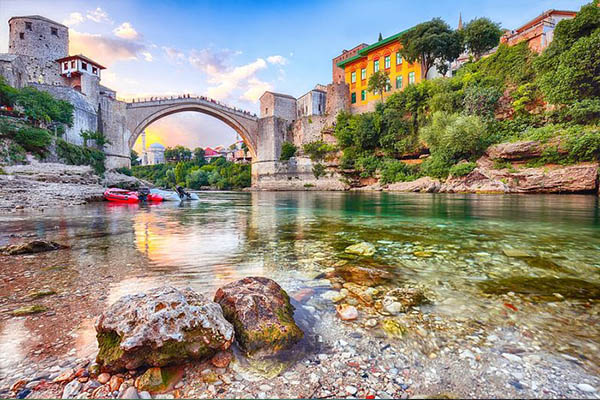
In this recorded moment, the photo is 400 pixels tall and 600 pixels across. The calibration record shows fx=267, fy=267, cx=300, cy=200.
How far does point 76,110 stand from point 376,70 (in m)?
A: 34.9

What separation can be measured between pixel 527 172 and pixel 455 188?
172 inches

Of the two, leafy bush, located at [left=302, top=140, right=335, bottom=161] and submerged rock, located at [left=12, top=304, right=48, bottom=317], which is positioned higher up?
leafy bush, located at [left=302, top=140, right=335, bottom=161]

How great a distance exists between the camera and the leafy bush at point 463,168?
19234 mm

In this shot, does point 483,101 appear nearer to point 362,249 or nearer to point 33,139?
point 362,249

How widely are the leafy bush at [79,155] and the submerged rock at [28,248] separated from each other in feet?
75.3

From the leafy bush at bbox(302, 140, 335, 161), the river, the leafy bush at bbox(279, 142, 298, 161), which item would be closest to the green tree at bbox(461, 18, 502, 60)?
the leafy bush at bbox(302, 140, 335, 161)

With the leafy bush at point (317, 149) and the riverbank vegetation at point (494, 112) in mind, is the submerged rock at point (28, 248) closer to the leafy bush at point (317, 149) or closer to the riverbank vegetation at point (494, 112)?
the riverbank vegetation at point (494, 112)

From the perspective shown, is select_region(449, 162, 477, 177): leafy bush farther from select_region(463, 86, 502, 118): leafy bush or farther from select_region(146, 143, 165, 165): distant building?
select_region(146, 143, 165, 165): distant building

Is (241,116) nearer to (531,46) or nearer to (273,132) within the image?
(273,132)

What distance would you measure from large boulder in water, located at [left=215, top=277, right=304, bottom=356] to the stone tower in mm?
44275

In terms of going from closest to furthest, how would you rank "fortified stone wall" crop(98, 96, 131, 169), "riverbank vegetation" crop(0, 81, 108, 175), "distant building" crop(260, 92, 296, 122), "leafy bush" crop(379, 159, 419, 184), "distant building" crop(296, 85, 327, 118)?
"riverbank vegetation" crop(0, 81, 108, 175) < "leafy bush" crop(379, 159, 419, 184) < "fortified stone wall" crop(98, 96, 131, 169) < "distant building" crop(260, 92, 296, 122) < "distant building" crop(296, 85, 327, 118)

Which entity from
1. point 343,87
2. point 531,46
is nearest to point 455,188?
point 531,46

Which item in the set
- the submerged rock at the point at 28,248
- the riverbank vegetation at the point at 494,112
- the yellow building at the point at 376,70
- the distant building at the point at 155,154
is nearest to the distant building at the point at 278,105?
the yellow building at the point at 376,70

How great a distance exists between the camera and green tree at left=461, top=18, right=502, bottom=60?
91.5 feet
